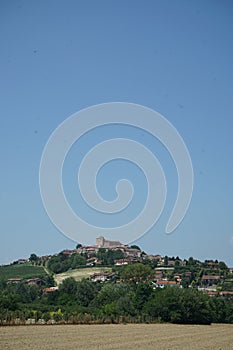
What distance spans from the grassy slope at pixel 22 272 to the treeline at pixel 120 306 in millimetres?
65972

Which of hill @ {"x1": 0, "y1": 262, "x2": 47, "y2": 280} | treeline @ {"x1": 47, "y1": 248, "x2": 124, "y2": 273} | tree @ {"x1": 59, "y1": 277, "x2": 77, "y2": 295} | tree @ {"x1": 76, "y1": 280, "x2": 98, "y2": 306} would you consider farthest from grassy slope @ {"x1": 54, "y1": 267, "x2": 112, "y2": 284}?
tree @ {"x1": 76, "y1": 280, "x2": 98, "y2": 306}

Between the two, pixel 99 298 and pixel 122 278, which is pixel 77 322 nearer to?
pixel 99 298

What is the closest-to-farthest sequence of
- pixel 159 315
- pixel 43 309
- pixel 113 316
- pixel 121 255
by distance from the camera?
1. pixel 113 316
2. pixel 43 309
3. pixel 159 315
4. pixel 121 255

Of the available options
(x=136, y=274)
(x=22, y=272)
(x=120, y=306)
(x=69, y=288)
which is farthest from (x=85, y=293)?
(x=22, y=272)

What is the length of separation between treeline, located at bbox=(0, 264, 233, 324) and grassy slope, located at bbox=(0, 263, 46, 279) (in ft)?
216

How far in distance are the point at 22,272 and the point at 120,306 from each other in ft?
329

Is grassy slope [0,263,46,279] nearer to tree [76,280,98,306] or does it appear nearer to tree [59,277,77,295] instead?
tree [59,277,77,295]

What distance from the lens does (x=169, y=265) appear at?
187375mm

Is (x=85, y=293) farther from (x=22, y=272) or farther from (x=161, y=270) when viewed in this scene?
(x=161, y=270)

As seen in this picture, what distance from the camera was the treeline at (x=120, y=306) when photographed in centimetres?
5284

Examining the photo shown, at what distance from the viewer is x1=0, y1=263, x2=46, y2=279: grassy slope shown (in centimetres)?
15162

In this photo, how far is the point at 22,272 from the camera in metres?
161

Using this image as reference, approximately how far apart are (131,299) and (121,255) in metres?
122

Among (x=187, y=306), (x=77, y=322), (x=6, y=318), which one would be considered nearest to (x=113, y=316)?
(x=77, y=322)
